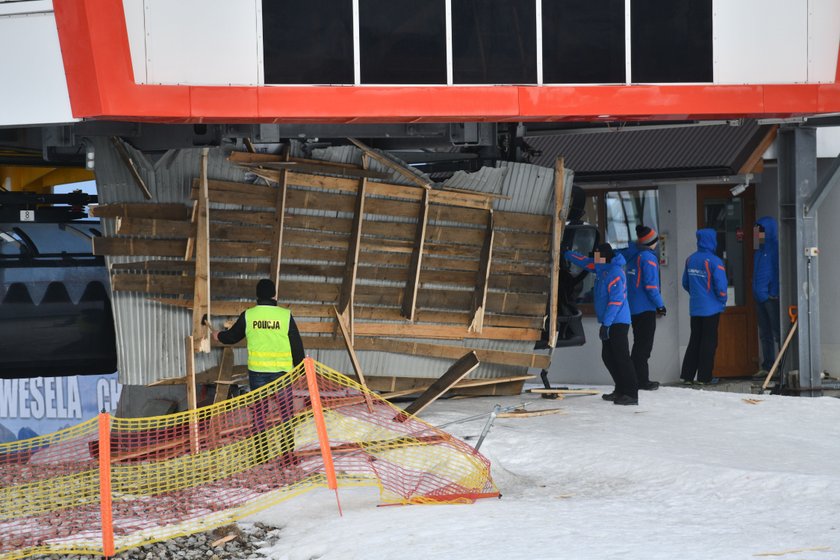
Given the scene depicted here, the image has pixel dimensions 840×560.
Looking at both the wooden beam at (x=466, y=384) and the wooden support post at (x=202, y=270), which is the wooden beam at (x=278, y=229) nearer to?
the wooden support post at (x=202, y=270)

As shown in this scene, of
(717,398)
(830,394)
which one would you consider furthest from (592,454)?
(830,394)

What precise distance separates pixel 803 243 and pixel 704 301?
1557 mm

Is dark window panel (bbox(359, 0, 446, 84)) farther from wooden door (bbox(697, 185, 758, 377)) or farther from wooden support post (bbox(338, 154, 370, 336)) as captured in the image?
wooden door (bbox(697, 185, 758, 377))

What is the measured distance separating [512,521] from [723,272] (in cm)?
811

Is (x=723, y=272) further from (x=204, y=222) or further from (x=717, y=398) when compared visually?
(x=204, y=222)

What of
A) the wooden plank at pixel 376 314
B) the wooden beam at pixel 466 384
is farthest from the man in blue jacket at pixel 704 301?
the wooden beam at pixel 466 384

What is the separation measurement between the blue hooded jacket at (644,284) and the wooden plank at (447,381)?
10.4ft

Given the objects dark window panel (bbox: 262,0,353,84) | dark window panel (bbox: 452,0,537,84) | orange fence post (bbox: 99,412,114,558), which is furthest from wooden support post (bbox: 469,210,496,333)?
orange fence post (bbox: 99,412,114,558)

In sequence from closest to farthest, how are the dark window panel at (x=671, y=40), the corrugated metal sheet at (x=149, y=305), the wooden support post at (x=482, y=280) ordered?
the dark window panel at (x=671, y=40)
the corrugated metal sheet at (x=149, y=305)
the wooden support post at (x=482, y=280)

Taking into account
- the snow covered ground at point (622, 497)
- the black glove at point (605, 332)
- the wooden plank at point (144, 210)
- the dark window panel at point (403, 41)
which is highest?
the dark window panel at point (403, 41)

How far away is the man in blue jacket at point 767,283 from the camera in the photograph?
53.0 ft

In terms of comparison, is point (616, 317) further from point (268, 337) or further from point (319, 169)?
point (268, 337)

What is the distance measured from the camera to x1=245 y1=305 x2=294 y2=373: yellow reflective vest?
11.1 metres

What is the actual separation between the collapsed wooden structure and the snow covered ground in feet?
3.36
